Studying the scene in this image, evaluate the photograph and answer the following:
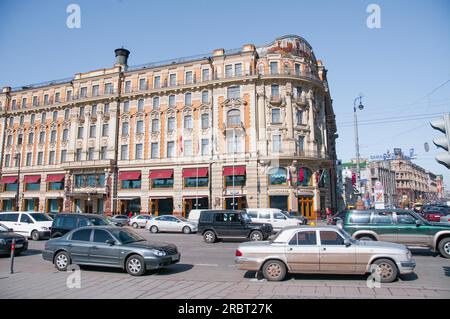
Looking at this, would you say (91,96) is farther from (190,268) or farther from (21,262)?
(190,268)

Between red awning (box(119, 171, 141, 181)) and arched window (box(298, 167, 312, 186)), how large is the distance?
21429 millimetres

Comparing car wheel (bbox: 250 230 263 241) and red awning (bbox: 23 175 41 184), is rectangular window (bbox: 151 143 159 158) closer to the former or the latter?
red awning (bbox: 23 175 41 184)

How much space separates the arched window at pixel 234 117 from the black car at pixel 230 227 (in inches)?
840

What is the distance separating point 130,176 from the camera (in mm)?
41906

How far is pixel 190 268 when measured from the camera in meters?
10.9

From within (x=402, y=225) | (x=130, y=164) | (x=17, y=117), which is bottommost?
(x=402, y=225)

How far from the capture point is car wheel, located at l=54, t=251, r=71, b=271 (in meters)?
10.4

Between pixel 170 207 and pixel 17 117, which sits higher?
pixel 17 117

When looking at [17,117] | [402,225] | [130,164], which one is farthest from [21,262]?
[17,117]

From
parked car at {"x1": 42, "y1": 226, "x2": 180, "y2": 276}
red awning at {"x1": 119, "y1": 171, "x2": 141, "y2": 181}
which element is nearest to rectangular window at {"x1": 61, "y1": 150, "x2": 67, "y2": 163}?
red awning at {"x1": 119, "y1": 171, "x2": 141, "y2": 181}

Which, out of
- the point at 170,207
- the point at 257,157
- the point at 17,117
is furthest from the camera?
the point at 17,117

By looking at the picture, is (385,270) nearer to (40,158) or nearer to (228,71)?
(228,71)

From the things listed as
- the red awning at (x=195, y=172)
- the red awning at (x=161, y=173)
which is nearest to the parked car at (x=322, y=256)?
the red awning at (x=195, y=172)

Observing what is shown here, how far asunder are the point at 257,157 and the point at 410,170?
103390 mm
